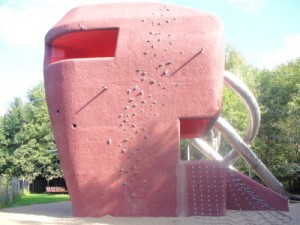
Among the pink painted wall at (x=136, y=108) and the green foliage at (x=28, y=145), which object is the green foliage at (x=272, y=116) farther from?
the green foliage at (x=28, y=145)

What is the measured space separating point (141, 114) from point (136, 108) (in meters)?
0.24

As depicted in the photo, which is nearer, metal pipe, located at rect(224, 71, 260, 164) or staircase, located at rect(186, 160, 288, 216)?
staircase, located at rect(186, 160, 288, 216)

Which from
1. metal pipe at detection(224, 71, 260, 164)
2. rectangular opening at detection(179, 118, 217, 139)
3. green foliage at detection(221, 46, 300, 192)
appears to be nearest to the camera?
rectangular opening at detection(179, 118, 217, 139)

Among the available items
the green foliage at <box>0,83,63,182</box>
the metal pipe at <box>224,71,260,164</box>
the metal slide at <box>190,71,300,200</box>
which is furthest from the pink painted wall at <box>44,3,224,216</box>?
the green foliage at <box>0,83,63,182</box>

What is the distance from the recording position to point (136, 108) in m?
11.0

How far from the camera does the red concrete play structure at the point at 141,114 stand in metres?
10.8

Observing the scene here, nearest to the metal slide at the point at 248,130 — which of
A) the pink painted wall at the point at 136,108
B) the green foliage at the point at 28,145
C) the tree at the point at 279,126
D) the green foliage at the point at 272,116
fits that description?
the pink painted wall at the point at 136,108

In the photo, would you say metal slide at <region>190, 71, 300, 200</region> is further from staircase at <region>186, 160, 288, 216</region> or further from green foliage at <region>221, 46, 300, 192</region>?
green foliage at <region>221, 46, 300, 192</region>

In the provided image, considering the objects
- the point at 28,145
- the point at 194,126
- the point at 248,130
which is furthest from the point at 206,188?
the point at 28,145

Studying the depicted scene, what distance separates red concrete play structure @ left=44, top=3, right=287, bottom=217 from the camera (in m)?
10.8

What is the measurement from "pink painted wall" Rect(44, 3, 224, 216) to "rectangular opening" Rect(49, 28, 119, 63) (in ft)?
0.84

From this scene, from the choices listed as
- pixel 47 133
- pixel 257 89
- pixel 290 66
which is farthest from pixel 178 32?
pixel 47 133

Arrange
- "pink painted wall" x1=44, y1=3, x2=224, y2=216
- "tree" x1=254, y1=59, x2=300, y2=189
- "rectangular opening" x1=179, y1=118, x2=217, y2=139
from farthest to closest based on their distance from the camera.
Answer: "tree" x1=254, y1=59, x2=300, y2=189 < "rectangular opening" x1=179, y1=118, x2=217, y2=139 < "pink painted wall" x1=44, y1=3, x2=224, y2=216

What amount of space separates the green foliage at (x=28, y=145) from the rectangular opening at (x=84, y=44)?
2161 cm
